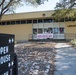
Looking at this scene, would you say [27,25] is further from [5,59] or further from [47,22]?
[5,59]

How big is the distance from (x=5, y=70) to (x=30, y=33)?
39928 millimetres

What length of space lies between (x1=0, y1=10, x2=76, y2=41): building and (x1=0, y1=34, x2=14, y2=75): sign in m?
34.9

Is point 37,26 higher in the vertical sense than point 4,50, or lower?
higher

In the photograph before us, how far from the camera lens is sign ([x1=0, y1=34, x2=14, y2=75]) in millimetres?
2633

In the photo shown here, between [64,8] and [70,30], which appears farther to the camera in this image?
[70,30]

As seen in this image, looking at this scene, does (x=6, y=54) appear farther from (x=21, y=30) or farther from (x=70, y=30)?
(x=21, y=30)

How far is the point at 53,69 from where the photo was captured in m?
11.3

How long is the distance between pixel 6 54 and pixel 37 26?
39.9 metres

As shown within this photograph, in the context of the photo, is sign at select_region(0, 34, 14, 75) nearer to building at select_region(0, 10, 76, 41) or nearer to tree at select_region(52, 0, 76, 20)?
tree at select_region(52, 0, 76, 20)

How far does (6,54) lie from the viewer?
9.11 feet

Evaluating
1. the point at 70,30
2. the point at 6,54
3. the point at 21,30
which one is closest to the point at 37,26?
the point at 21,30

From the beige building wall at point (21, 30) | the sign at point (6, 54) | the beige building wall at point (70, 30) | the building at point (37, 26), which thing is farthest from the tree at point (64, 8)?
the sign at point (6, 54)

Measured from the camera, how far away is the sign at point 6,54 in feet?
8.64

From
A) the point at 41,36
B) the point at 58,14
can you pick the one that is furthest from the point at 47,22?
the point at 58,14
